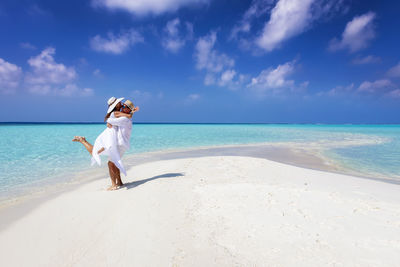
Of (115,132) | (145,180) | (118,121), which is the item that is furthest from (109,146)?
(145,180)

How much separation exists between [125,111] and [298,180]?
502 cm

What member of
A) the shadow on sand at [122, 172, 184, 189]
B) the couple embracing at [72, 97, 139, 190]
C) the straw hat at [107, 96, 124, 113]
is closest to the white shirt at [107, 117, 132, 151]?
the couple embracing at [72, 97, 139, 190]

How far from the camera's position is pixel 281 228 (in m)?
2.91

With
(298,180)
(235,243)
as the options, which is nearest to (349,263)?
(235,243)

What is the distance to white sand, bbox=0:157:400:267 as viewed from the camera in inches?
92.1

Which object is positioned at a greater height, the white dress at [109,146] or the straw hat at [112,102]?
the straw hat at [112,102]

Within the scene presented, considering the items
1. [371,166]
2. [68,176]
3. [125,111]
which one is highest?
[125,111]

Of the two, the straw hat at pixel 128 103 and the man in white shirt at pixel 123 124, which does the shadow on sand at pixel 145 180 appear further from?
the straw hat at pixel 128 103

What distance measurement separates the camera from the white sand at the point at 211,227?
2340 mm

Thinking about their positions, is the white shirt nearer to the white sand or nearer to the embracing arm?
the embracing arm

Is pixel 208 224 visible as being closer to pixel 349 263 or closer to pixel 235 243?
pixel 235 243

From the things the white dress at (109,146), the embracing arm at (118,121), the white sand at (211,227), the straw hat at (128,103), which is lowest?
the white sand at (211,227)

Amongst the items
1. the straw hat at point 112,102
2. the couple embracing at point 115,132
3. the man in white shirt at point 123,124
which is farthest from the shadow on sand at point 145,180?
the straw hat at point 112,102

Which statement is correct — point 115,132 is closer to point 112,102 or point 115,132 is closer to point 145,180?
point 112,102
